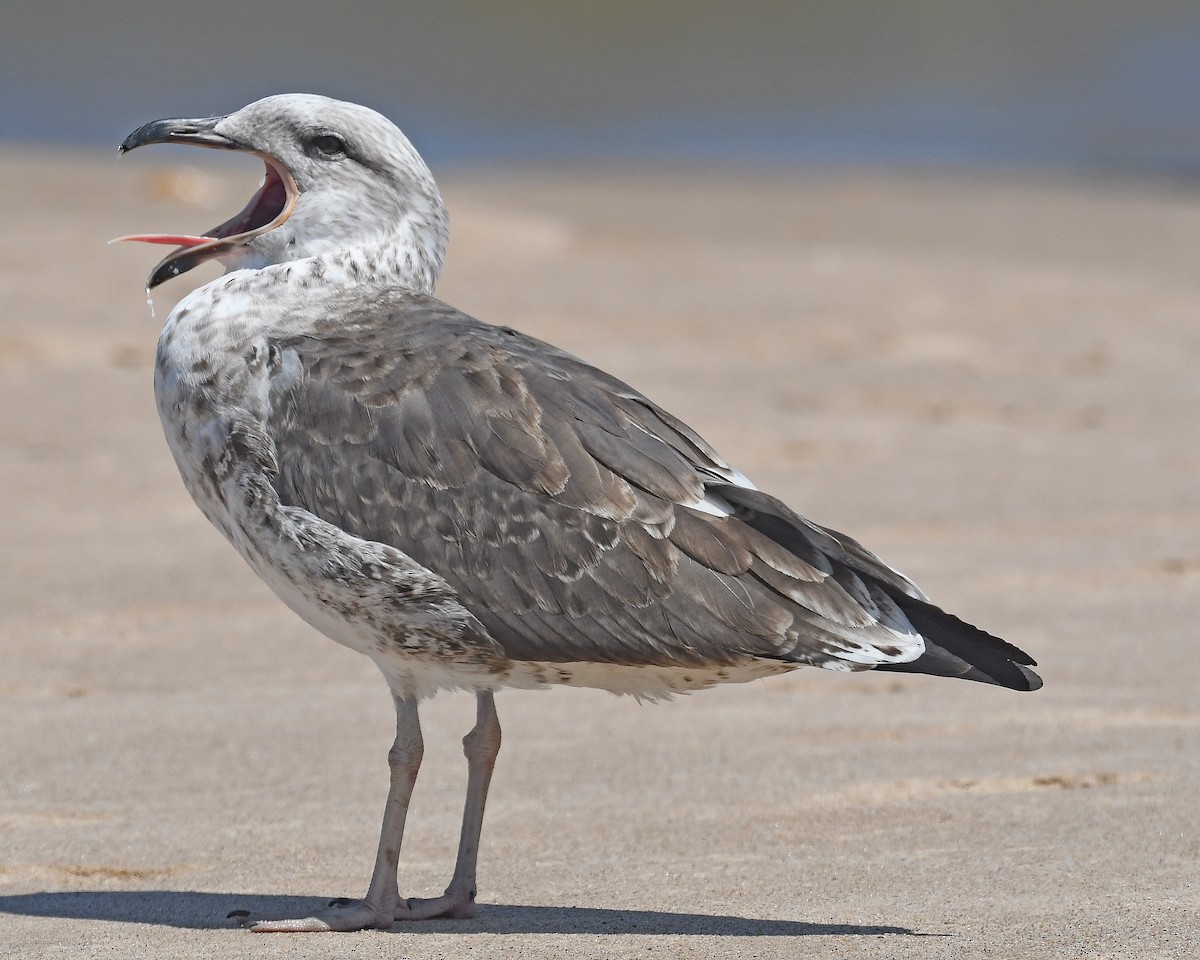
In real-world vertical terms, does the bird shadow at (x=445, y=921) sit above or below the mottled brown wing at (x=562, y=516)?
below

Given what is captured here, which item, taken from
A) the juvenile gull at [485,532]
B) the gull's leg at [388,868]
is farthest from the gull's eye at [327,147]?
the gull's leg at [388,868]

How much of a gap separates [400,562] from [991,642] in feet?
4.49

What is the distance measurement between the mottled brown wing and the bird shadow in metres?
0.62

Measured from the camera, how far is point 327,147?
4.94m

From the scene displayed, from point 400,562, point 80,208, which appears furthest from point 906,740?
point 80,208

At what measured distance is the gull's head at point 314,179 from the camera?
16.1 feet

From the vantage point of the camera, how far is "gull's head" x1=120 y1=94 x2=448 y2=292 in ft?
16.1

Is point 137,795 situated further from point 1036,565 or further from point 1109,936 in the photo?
point 1036,565

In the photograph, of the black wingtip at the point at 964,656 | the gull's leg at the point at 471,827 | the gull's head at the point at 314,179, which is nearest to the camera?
the black wingtip at the point at 964,656

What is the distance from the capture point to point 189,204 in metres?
16.3

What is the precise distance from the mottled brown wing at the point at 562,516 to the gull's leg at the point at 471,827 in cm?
53

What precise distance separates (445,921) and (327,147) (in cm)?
202

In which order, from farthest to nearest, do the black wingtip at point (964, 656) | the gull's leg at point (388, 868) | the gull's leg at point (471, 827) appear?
1. the gull's leg at point (471, 827)
2. the gull's leg at point (388, 868)
3. the black wingtip at point (964, 656)

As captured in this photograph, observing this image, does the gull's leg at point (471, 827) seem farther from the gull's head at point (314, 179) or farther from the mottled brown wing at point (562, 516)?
the gull's head at point (314, 179)
